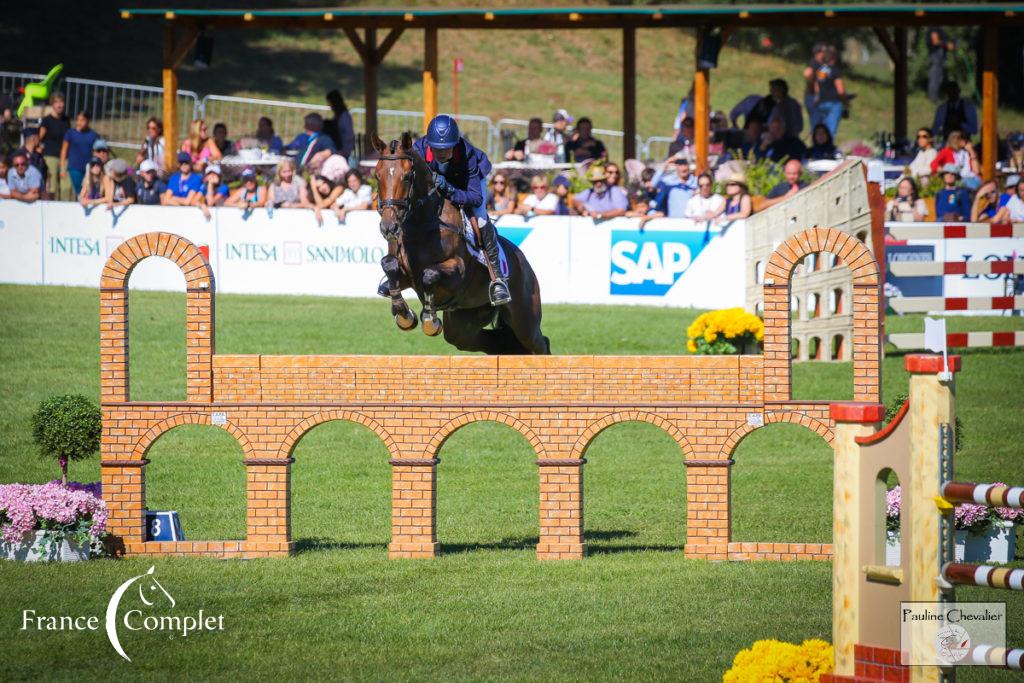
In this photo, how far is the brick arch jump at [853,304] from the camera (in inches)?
528

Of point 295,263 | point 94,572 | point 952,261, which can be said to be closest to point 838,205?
point 952,261

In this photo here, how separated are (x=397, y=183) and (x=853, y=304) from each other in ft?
13.0

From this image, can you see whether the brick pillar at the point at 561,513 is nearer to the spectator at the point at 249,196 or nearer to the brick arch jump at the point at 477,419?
the brick arch jump at the point at 477,419

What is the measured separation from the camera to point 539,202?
23.8 metres

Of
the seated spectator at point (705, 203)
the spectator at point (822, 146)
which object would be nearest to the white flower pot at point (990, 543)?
the seated spectator at point (705, 203)

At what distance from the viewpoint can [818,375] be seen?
2075 centimetres

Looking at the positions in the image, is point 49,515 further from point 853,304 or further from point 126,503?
point 853,304

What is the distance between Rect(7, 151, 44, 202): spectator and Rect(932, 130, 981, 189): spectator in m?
13.8

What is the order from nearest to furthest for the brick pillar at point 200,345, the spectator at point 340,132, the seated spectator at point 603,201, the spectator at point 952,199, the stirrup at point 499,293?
the stirrup at point 499,293 → the brick pillar at point 200,345 → the seated spectator at point 603,201 → the spectator at point 952,199 → the spectator at point 340,132

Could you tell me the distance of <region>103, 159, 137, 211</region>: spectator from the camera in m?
24.4

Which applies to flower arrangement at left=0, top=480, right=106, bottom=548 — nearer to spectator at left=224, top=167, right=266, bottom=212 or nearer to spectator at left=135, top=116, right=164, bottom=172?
spectator at left=224, top=167, right=266, bottom=212

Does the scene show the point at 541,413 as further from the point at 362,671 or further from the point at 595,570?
the point at 362,671

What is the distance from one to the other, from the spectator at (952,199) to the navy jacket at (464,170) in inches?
468

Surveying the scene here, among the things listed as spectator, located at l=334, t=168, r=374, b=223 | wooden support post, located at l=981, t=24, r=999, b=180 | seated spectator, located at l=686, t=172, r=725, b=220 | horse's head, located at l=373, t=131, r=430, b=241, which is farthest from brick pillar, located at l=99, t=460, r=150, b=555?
wooden support post, located at l=981, t=24, r=999, b=180
